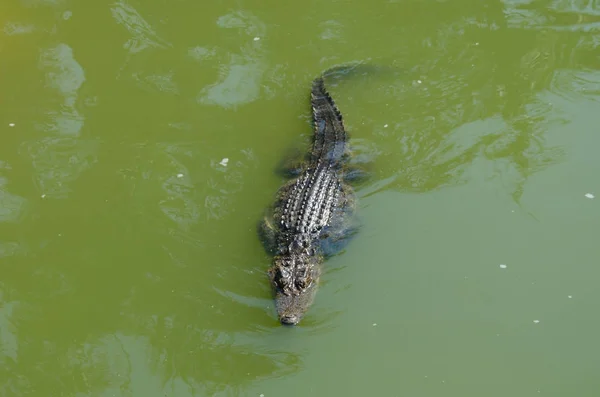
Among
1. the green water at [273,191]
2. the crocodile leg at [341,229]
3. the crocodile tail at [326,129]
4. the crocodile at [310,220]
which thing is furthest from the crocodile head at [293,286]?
the crocodile tail at [326,129]

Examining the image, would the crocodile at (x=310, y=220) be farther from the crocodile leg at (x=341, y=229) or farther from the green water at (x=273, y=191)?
the green water at (x=273, y=191)

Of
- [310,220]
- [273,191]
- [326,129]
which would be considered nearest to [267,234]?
[310,220]

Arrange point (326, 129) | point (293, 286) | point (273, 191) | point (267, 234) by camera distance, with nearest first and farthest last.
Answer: point (293, 286) < point (267, 234) < point (273, 191) < point (326, 129)

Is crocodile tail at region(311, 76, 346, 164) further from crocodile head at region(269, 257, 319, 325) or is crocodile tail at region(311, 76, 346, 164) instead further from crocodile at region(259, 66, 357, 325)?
crocodile head at region(269, 257, 319, 325)

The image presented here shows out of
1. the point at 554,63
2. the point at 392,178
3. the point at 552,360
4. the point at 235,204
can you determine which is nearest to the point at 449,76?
the point at 554,63

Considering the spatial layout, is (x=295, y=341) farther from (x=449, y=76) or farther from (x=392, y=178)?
(x=449, y=76)

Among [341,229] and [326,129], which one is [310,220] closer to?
[341,229]
